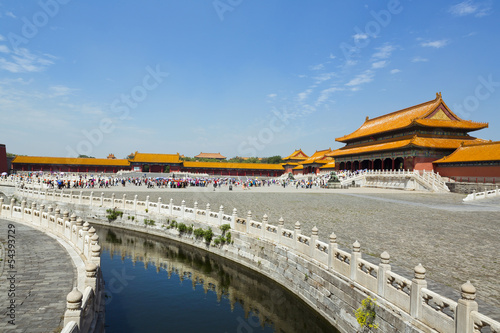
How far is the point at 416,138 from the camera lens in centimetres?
3916

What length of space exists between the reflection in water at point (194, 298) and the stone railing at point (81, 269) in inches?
59.1

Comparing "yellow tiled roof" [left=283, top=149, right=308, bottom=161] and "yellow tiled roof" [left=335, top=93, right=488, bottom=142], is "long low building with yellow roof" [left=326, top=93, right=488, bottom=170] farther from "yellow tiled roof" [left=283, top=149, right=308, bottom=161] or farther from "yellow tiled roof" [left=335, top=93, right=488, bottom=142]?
"yellow tiled roof" [left=283, top=149, right=308, bottom=161]

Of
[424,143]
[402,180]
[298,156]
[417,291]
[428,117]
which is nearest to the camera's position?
[417,291]

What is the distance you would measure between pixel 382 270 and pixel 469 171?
3325cm

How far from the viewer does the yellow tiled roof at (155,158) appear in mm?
68312

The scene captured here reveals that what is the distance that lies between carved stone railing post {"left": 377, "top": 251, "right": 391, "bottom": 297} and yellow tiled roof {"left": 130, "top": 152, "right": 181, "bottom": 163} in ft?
216

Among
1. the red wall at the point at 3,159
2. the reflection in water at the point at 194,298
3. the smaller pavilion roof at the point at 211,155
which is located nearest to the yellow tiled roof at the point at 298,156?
the smaller pavilion roof at the point at 211,155

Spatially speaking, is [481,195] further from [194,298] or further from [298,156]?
[298,156]

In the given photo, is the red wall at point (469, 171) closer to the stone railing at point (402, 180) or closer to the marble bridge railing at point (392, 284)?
the stone railing at point (402, 180)

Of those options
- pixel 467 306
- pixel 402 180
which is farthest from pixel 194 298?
pixel 402 180

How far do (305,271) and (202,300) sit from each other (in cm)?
A: 377

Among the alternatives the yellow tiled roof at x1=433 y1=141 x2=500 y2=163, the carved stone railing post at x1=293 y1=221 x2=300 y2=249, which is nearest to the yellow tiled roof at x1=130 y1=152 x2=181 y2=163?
the yellow tiled roof at x1=433 y1=141 x2=500 y2=163

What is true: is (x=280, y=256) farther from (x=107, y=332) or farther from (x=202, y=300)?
(x=107, y=332)

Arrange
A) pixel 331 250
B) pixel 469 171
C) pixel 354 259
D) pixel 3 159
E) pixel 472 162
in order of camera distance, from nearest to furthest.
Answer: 1. pixel 354 259
2. pixel 331 250
3. pixel 472 162
4. pixel 469 171
5. pixel 3 159
